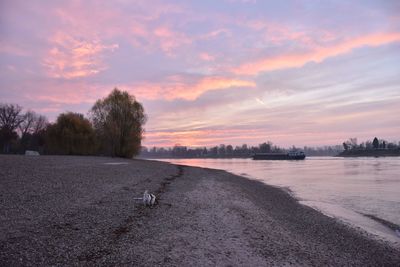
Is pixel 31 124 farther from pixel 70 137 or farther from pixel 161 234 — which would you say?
pixel 161 234

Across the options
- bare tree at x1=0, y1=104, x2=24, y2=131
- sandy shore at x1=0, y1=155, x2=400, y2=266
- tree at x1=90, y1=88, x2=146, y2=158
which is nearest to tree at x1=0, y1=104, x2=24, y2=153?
bare tree at x1=0, y1=104, x2=24, y2=131

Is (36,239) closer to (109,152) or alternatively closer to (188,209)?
(188,209)

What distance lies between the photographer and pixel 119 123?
249ft

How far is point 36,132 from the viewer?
113312mm

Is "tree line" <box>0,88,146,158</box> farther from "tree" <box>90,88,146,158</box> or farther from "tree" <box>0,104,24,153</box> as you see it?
"tree" <box>0,104,24,153</box>

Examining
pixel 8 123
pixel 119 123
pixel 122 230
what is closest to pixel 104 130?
pixel 119 123

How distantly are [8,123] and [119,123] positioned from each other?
46809 mm

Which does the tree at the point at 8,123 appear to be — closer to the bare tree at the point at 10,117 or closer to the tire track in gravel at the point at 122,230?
the bare tree at the point at 10,117

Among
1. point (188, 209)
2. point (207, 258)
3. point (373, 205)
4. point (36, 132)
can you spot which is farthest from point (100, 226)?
point (36, 132)

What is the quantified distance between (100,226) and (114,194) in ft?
24.8

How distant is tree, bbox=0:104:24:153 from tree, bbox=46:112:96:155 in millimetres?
29441

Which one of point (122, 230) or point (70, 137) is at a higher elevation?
point (70, 137)

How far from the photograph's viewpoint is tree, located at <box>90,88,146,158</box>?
247ft

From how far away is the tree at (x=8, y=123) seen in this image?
98.0 metres
